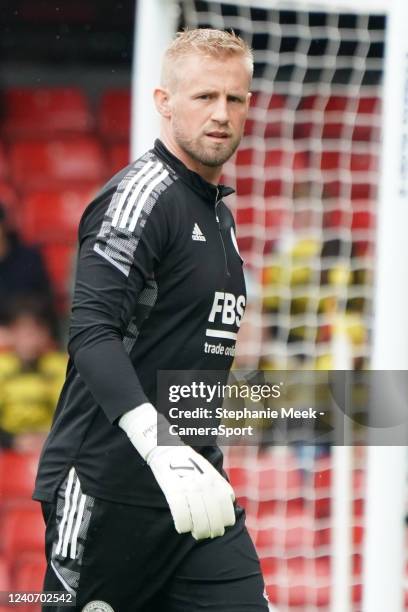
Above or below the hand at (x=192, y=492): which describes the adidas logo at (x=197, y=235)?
above

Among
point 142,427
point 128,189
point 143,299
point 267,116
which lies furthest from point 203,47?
point 267,116

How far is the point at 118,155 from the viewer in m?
8.37

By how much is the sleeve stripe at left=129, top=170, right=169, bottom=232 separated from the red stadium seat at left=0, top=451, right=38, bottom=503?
392cm

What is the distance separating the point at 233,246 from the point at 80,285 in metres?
0.50

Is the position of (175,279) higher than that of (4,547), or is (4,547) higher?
(175,279)

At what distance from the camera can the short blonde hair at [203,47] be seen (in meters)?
2.86

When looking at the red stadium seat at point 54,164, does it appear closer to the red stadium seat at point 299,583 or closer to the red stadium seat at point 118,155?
the red stadium seat at point 118,155

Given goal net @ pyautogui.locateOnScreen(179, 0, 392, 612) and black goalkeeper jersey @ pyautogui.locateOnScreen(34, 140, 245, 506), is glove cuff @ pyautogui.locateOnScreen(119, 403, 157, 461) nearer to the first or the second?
black goalkeeper jersey @ pyautogui.locateOnScreen(34, 140, 245, 506)

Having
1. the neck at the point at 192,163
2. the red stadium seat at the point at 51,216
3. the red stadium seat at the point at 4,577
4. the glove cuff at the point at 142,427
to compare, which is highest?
the red stadium seat at the point at 51,216

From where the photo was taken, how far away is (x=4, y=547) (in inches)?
241

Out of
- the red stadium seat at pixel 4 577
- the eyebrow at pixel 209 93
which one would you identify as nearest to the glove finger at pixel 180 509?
the eyebrow at pixel 209 93

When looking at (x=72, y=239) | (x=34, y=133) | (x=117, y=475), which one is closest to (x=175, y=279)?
(x=117, y=475)

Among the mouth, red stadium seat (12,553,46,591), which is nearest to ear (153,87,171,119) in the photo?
the mouth

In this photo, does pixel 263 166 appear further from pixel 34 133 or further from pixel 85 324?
pixel 85 324
